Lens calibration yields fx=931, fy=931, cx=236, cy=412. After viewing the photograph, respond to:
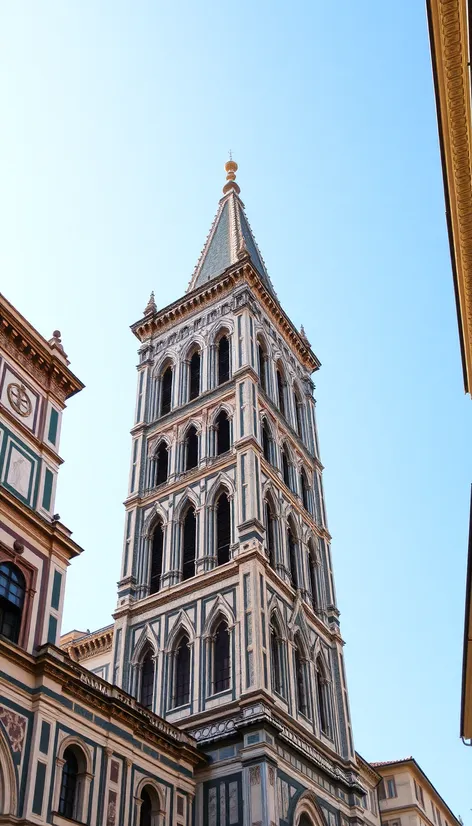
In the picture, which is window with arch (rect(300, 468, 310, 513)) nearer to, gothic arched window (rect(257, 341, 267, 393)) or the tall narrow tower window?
gothic arched window (rect(257, 341, 267, 393))

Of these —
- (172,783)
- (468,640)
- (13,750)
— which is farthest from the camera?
(172,783)

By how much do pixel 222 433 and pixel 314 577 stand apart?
8.00 metres

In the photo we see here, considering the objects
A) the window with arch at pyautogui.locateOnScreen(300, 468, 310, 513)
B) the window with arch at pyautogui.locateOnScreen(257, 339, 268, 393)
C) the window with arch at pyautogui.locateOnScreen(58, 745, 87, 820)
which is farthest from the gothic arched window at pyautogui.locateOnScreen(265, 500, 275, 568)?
the window with arch at pyautogui.locateOnScreen(58, 745, 87, 820)

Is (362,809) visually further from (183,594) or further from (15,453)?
(15,453)

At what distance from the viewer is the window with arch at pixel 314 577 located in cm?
4244

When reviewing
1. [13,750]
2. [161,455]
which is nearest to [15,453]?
[13,750]

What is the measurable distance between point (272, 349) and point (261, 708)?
21.7 meters

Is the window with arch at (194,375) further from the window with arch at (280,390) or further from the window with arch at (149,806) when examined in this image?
the window with arch at (149,806)

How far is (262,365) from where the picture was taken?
157 feet

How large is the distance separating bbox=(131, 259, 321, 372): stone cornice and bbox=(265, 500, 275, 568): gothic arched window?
13419mm

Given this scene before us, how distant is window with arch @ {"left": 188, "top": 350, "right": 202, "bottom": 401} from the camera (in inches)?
1844

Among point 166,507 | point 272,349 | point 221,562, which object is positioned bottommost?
point 221,562

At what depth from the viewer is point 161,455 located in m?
45.7

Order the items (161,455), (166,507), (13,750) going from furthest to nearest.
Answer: (161,455) → (166,507) → (13,750)
